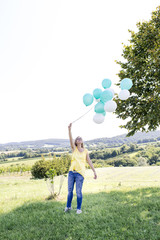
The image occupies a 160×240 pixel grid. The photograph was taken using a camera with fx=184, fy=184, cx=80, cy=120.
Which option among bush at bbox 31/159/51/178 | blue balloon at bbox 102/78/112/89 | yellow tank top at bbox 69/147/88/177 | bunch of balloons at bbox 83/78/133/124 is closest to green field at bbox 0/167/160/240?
yellow tank top at bbox 69/147/88/177

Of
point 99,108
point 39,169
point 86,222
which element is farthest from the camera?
point 39,169

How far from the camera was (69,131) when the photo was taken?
17.9ft

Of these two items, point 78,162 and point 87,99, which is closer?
point 78,162

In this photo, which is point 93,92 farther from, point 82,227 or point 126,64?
point 126,64

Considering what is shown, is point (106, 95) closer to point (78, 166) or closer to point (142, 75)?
point (78, 166)

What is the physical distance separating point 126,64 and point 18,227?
9287 millimetres

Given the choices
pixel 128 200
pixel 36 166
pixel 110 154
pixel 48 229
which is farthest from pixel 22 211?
pixel 110 154

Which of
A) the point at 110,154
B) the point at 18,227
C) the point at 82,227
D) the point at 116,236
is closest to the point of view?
the point at 116,236

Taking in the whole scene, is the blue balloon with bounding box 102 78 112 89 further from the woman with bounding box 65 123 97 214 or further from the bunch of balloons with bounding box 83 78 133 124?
the woman with bounding box 65 123 97 214

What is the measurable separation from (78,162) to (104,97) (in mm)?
2223

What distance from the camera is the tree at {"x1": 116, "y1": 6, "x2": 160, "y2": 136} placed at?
9438 millimetres

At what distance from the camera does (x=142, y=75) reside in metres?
9.93

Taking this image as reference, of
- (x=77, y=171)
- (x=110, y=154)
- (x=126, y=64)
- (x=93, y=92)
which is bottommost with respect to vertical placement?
(x=110, y=154)

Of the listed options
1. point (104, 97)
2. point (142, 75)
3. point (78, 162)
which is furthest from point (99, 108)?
point (142, 75)
